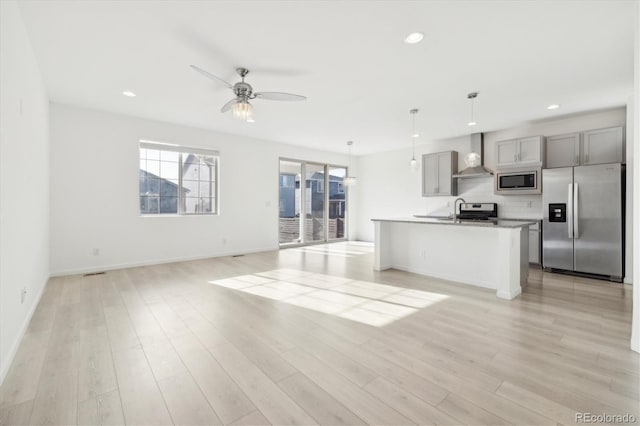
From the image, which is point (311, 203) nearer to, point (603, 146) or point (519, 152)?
point (519, 152)

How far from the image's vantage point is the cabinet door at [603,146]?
174 inches

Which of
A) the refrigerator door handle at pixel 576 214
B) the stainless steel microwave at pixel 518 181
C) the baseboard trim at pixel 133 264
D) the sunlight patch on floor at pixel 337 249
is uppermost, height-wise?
the stainless steel microwave at pixel 518 181

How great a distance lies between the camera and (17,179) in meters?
2.34

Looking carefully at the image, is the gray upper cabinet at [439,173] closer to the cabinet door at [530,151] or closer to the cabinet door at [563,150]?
the cabinet door at [530,151]

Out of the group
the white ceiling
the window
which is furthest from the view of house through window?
the white ceiling

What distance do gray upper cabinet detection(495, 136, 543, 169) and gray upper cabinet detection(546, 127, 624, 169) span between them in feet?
0.79

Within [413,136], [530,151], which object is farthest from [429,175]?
[530,151]

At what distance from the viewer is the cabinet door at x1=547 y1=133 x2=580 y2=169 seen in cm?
484

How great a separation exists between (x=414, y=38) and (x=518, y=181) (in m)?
4.08

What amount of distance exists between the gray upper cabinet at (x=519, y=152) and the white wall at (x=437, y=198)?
15.6 inches

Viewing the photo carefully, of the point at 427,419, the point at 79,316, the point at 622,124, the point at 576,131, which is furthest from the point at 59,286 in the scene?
the point at 622,124

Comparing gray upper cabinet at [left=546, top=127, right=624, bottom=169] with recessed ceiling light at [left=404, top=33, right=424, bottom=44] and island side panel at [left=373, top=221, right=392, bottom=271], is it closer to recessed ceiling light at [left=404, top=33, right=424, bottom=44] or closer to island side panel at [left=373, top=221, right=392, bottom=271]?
island side panel at [left=373, top=221, right=392, bottom=271]

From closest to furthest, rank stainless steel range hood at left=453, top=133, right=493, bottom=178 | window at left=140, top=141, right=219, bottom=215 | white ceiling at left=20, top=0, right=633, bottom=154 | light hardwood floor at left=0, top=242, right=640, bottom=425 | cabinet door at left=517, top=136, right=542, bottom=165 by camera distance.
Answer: light hardwood floor at left=0, top=242, right=640, bottom=425 < white ceiling at left=20, top=0, right=633, bottom=154 < cabinet door at left=517, top=136, right=542, bottom=165 < window at left=140, top=141, right=219, bottom=215 < stainless steel range hood at left=453, top=133, right=493, bottom=178

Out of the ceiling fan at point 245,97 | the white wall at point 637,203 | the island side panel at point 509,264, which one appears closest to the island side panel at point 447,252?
the island side panel at point 509,264
